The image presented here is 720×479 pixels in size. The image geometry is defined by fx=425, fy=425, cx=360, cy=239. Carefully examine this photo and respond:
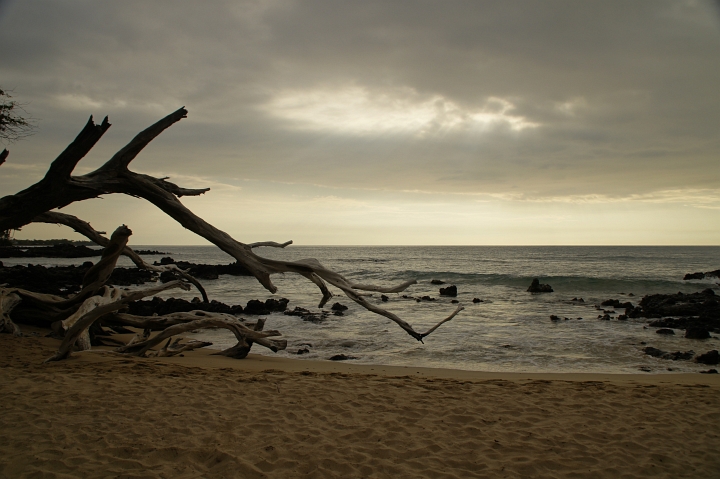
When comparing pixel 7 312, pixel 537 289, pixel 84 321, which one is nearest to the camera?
pixel 84 321

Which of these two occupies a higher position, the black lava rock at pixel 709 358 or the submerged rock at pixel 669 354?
the black lava rock at pixel 709 358

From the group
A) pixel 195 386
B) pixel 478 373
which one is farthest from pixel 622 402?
pixel 195 386

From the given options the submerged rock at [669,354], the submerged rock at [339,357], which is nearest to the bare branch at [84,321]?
the submerged rock at [339,357]

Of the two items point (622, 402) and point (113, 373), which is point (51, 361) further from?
point (622, 402)

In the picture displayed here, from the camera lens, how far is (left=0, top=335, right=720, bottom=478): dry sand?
3947 millimetres

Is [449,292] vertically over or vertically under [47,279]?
under

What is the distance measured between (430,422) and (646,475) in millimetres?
2175

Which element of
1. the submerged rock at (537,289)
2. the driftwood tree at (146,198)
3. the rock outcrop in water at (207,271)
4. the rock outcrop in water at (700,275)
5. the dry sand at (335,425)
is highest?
the driftwood tree at (146,198)

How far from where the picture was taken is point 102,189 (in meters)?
5.86

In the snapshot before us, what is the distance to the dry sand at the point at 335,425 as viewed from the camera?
3.95 meters

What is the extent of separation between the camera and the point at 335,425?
4.99 metres

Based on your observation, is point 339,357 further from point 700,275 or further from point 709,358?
point 700,275

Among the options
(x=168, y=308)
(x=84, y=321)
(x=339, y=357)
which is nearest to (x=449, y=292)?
(x=168, y=308)

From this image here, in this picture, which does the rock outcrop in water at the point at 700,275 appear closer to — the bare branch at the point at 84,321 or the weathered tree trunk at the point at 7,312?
the bare branch at the point at 84,321
